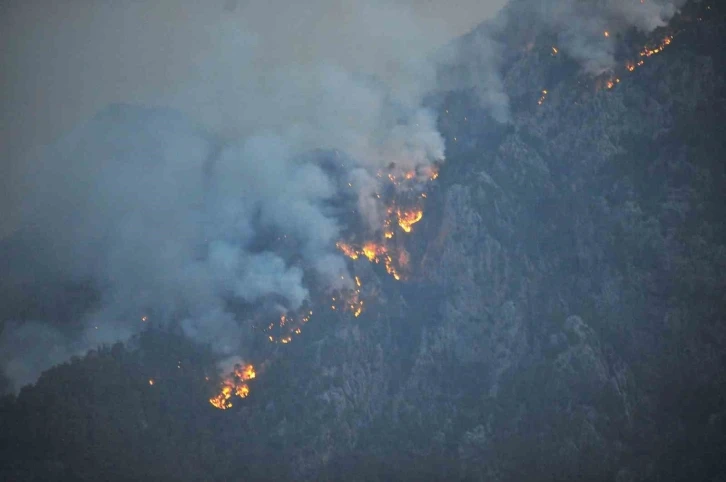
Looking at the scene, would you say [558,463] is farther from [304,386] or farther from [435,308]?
[304,386]

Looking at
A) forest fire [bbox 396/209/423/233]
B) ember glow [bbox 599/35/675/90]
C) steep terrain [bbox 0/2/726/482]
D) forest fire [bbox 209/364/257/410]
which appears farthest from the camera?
forest fire [bbox 396/209/423/233]

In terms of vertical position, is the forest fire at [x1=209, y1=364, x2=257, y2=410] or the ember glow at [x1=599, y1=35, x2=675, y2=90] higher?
the ember glow at [x1=599, y1=35, x2=675, y2=90]

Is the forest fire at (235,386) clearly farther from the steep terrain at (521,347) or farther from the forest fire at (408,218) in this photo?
the forest fire at (408,218)

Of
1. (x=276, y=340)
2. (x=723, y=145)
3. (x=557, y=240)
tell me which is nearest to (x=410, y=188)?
(x=557, y=240)

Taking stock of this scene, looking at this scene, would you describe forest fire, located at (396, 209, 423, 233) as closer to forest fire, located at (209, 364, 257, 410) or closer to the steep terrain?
the steep terrain

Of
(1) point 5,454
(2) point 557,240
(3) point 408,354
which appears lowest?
(1) point 5,454

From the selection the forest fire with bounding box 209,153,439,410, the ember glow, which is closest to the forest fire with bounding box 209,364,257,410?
the forest fire with bounding box 209,153,439,410

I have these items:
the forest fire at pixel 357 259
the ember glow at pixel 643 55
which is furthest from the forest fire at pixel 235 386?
the ember glow at pixel 643 55
